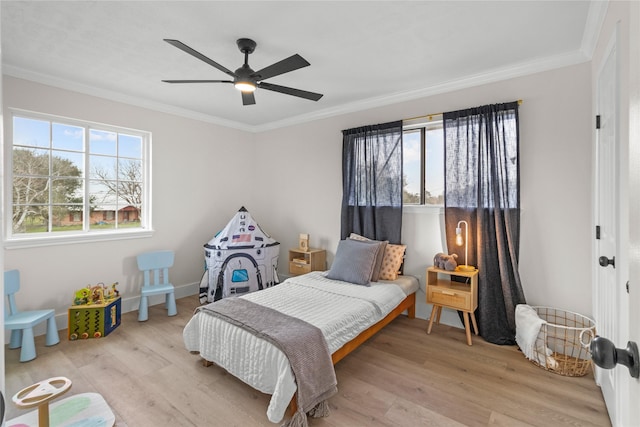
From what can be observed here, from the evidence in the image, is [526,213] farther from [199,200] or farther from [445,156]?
[199,200]

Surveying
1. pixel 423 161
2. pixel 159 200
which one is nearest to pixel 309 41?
pixel 423 161

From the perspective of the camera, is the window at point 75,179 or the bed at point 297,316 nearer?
the bed at point 297,316

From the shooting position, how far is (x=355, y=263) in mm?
3486

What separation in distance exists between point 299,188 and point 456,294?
261 centimetres

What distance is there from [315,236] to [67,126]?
3.17 metres

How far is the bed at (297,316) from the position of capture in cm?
208

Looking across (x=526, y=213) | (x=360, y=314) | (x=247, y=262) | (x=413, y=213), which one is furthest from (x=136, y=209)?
(x=526, y=213)

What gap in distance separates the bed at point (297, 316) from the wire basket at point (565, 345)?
1203 millimetres

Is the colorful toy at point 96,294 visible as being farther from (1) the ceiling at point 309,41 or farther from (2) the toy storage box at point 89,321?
(1) the ceiling at point 309,41

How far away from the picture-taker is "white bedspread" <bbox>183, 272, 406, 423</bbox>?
2068mm

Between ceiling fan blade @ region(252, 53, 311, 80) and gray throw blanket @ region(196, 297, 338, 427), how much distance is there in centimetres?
183

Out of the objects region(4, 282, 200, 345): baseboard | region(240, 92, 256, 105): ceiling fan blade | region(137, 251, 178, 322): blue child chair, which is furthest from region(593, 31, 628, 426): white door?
region(4, 282, 200, 345): baseboard

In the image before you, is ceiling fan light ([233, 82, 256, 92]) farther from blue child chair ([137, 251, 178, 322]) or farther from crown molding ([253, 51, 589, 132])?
blue child chair ([137, 251, 178, 322])

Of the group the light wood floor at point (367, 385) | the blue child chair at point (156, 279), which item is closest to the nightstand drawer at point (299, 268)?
the light wood floor at point (367, 385)
